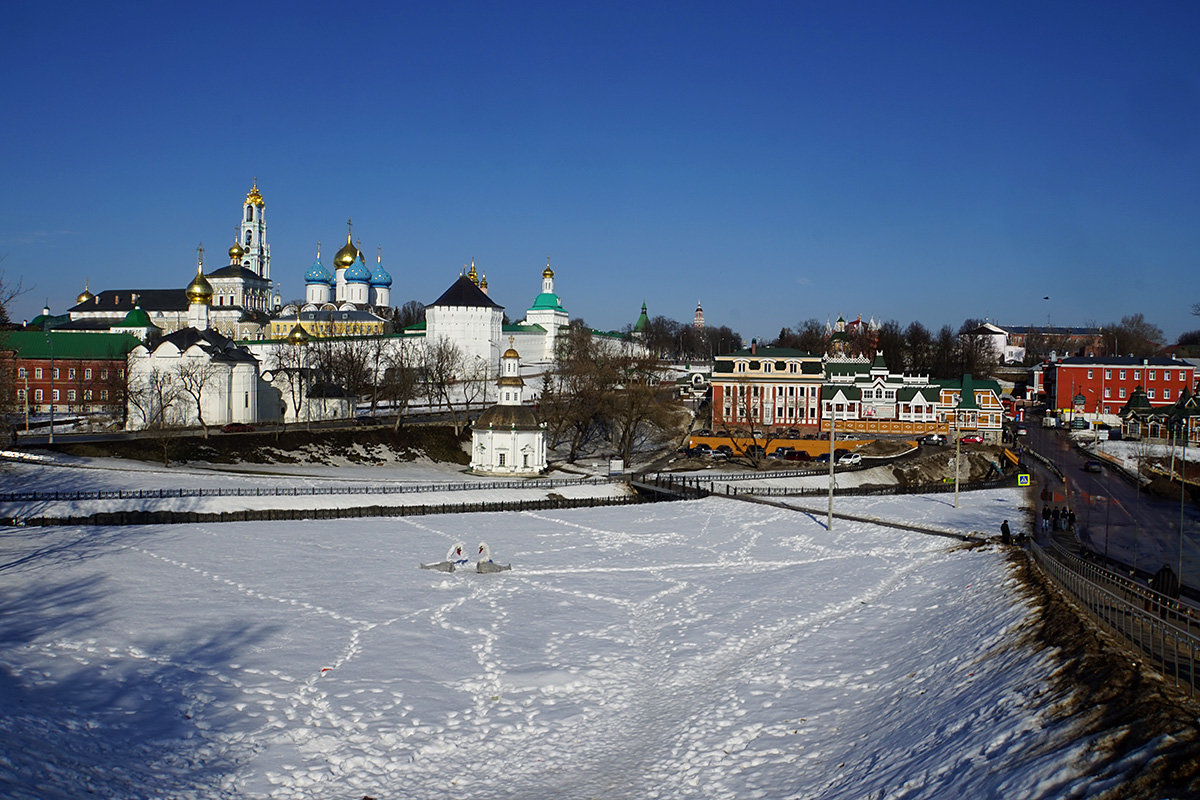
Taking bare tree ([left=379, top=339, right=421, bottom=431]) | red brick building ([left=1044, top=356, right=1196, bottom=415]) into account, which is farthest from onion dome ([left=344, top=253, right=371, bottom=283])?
red brick building ([left=1044, top=356, right=1196, bottom=415])

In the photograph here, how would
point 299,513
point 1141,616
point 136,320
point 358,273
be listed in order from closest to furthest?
point 1141,616
point 299,513
point 136,320
point 358,273

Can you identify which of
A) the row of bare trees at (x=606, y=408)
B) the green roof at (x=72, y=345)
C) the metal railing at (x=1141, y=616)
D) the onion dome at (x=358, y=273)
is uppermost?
the onion dome at (x=358, y=273)

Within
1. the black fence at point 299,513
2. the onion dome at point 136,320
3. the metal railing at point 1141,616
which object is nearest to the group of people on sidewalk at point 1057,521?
the metal railing at point 1141,616

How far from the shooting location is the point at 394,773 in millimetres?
12930

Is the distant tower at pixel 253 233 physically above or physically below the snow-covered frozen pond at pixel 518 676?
above

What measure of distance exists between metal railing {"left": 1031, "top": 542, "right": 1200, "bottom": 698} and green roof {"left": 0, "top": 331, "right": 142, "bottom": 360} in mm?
65108

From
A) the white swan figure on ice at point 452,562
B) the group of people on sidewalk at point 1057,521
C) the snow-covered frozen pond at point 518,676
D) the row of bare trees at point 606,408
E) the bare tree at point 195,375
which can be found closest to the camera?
the snow-covered frozen pond at point 518,676

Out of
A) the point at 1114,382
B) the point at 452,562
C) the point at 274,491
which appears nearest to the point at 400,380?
the point at 274,491

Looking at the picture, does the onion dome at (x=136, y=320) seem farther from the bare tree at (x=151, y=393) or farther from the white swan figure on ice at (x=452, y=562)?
the white swan figure on ice at (x=452, y=562)

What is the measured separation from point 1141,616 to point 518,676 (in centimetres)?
941

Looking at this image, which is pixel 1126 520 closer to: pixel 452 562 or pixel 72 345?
pixel 452 562

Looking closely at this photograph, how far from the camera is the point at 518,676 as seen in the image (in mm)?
16547

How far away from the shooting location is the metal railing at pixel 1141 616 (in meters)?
10.9

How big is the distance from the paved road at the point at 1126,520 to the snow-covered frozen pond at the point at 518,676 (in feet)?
15.2
